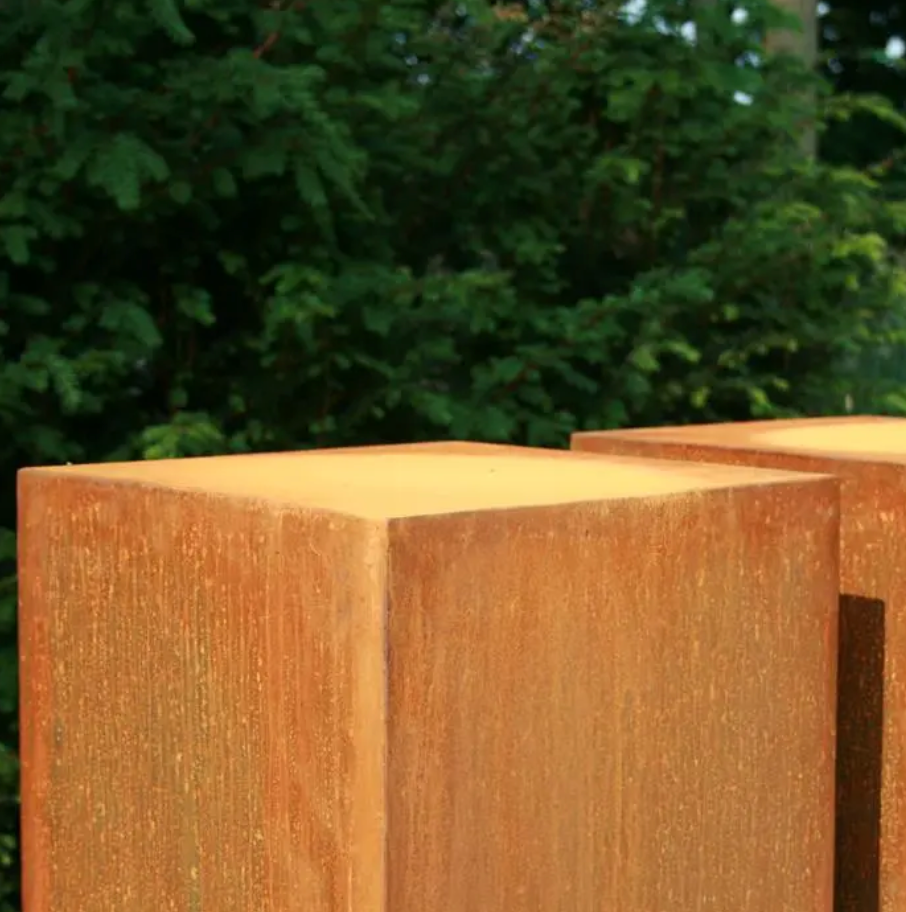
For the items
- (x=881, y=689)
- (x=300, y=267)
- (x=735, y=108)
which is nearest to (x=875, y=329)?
(x=735, y=108)

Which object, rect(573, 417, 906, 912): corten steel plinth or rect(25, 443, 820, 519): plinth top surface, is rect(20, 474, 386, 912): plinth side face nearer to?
rect(25, 443, 820, 519): plinth top surface

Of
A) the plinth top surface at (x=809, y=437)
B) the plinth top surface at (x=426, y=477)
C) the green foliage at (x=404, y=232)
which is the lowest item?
the plinth top surface at (x=426, y=477)

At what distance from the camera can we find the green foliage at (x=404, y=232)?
4137 millimetres

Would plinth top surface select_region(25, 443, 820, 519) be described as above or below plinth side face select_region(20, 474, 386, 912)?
above

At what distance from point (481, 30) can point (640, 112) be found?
581 millimetres

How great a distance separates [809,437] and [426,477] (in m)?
1.04

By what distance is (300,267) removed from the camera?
4418mm

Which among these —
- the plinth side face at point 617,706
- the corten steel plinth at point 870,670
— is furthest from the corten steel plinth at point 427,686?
the corten steel plinth at point 870,670

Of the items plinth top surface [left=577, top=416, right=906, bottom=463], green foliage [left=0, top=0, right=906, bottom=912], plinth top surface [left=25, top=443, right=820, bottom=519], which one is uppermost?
green foliage [left=0, top=0, right=906, bottom=912]

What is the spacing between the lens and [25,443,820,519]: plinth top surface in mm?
2207

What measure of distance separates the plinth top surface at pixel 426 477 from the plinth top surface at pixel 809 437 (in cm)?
31

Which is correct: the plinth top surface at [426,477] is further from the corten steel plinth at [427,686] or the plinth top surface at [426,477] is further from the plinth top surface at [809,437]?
the plinth top surface at [809,437]

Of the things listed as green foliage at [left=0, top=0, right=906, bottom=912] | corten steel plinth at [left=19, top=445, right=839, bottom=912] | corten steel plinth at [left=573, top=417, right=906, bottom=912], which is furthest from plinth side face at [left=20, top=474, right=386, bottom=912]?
green foliage at [left=0, top=0, right=906, bottom=912]

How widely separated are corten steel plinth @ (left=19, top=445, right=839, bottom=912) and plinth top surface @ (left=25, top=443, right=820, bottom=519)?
12 mm
